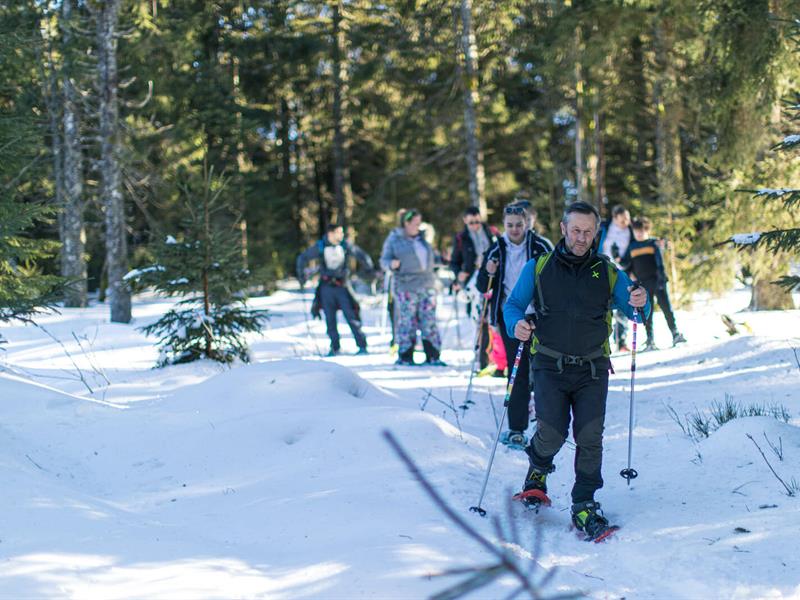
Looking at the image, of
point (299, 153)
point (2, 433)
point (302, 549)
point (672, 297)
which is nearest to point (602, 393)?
point (302, 549)

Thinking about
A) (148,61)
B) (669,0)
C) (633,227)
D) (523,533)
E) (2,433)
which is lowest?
(523,533)

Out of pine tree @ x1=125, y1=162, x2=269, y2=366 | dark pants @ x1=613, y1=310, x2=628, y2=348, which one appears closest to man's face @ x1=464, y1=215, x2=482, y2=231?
dark pants @ x1=613, y1=310, x2=628, y2=348

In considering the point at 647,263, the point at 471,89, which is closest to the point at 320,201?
the point at 471,89

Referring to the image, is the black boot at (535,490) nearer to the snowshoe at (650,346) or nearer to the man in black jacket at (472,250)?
the man in black jacket at (472,250)

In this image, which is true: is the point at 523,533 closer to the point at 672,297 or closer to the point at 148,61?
the point at 672,297

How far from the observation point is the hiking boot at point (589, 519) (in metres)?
4.98

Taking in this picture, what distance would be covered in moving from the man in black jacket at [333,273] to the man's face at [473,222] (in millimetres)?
2065

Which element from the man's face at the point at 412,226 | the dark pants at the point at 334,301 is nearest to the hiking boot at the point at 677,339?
the man's face at the point at 412,226

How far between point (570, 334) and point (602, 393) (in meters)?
0.44

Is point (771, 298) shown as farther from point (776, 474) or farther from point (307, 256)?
point (776, 474)

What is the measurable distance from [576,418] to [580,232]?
120cm

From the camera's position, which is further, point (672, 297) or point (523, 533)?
point (672, 297)

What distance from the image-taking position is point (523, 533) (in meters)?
5.07

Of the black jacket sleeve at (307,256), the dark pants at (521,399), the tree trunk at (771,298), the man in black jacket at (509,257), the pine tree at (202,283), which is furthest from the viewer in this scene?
the tree trunk at (771,298)
